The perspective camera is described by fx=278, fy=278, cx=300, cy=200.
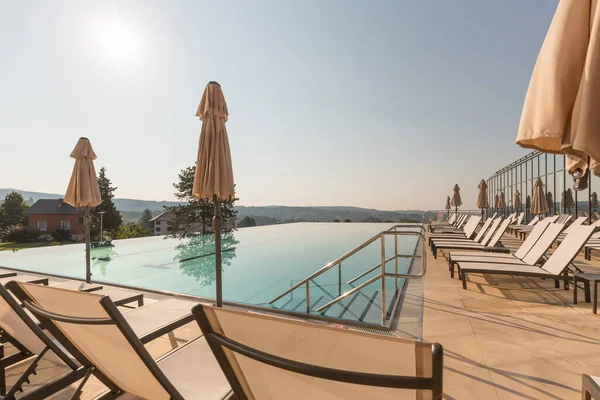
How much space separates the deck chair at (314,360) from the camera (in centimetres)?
69

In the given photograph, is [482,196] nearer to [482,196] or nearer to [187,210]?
[482,196]

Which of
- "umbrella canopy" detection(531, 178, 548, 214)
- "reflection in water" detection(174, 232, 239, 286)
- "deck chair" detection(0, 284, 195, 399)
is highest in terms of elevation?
"umbrella canopy" detection(531, 178, 548, 214)

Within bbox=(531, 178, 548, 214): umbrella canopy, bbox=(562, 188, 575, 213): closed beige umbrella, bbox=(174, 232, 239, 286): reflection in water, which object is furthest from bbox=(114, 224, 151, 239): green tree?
bbox=(562, 188, 575, 213): closed beige umbrella

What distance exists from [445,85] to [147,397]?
544 inches

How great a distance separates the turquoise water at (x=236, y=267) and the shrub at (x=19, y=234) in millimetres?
36686

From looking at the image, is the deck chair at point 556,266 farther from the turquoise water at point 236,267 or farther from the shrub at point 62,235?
the shrub at point 62,235

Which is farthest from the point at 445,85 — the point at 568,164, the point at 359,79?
the point at 568,164

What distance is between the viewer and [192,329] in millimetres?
3143

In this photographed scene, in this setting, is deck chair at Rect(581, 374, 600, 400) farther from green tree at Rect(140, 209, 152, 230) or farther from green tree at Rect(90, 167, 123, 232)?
green tree at Rect(140, 209, 152, 230)

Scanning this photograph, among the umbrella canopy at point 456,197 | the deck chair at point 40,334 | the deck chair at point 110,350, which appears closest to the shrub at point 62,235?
the umbrella canopy at point 456,197

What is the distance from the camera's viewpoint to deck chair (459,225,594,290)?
12.2 ft

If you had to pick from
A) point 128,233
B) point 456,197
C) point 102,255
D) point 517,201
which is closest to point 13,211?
point 128,233

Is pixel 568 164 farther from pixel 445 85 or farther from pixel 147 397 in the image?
pixel 445 85

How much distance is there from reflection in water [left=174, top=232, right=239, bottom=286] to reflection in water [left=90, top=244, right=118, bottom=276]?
1.95 meters
